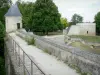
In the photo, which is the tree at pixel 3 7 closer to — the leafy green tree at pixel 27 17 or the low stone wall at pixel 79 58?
the leafy green tree at pixel 27 17

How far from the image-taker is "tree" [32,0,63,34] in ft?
161

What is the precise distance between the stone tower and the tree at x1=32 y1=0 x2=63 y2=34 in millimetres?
2994

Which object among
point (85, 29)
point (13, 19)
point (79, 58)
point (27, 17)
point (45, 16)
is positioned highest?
point (45, 16)

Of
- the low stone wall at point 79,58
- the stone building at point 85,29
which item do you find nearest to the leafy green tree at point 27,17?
the stone building at point 85,29

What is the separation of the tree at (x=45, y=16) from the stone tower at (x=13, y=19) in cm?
299

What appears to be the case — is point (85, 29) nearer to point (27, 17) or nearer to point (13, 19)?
point (27, 17)

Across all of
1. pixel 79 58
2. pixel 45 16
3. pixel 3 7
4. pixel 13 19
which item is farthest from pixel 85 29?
pixel 79 58

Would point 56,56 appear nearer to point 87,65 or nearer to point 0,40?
point 87,65

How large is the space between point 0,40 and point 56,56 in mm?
15858

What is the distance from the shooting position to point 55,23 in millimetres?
50625

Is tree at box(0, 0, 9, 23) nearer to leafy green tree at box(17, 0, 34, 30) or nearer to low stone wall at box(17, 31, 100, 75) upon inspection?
leafy green tree at box(17, 0, 34, 30)

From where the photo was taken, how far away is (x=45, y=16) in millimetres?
49375

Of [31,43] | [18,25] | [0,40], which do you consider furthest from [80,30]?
[31,43]

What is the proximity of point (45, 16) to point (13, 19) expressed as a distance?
6143 millimetres
